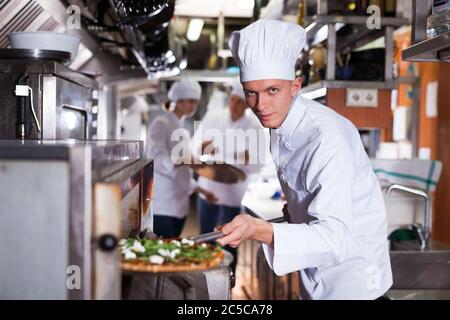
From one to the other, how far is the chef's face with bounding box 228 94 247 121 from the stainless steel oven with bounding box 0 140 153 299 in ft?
12.0

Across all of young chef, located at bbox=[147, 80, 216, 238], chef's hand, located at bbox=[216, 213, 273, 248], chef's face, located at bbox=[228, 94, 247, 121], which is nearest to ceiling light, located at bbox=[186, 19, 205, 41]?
chef's face, located at bbox=[228, 94, 247, 121]

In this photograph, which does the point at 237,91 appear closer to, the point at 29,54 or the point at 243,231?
the point at 29,54

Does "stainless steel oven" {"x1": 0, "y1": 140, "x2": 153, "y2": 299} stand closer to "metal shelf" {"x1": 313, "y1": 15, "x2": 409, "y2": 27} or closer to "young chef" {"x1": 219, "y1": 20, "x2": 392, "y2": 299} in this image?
"young chef" {"x1": 219, "y1": 20, "x2": 392, "y2": 299}

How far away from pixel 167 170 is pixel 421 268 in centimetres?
206

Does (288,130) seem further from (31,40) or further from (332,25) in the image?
(332,25)

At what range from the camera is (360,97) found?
11.2ft

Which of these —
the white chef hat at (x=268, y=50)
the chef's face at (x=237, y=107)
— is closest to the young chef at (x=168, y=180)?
the chef's face at (x=237, y=107)

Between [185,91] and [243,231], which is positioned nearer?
[243,231]

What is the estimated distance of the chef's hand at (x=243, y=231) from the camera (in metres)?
1.34

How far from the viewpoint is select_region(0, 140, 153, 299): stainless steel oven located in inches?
40.2

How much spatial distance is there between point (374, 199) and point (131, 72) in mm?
3987

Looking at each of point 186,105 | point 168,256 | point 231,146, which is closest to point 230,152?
point 231,146

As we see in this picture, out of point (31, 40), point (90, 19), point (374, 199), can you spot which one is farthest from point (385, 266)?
point (90, 19)

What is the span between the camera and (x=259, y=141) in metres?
4.70
